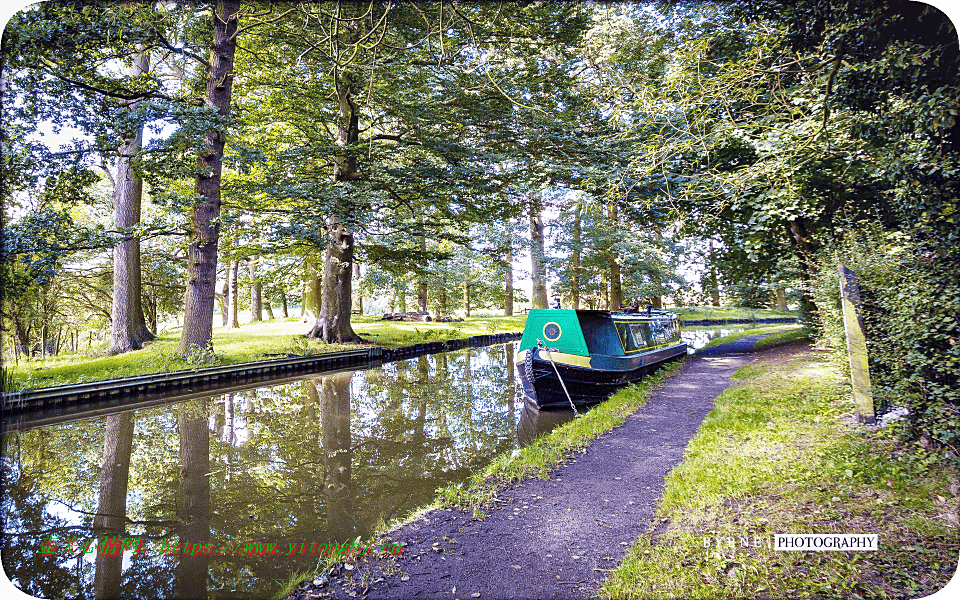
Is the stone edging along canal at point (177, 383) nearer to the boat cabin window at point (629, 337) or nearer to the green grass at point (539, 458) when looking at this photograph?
the green grass at point (539, 458)

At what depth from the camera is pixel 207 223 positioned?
9.05 meters

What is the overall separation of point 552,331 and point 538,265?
45.9ft

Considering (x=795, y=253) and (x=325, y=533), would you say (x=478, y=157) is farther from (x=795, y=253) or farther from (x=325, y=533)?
(x=325, y=533)

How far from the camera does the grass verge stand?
7.15ft

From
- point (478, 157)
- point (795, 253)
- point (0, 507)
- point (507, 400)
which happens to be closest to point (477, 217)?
point (478, 157)

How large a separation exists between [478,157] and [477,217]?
9.75 feet

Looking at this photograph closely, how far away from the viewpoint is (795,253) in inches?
331

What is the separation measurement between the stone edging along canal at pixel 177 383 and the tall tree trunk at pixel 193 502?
178 centimetres

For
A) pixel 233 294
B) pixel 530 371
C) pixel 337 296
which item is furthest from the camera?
pixel 233 294

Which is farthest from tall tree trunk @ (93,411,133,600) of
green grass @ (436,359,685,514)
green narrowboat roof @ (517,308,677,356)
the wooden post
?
green narrowboat roof @ (517,308,677,356)

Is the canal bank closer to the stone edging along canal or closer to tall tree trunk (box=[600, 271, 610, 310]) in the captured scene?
the stone edging along canal

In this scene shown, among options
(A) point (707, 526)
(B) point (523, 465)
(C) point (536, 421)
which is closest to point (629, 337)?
(C) point (536, 421)

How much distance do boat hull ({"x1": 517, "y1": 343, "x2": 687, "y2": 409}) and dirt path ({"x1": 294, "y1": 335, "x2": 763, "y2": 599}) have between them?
2558mm

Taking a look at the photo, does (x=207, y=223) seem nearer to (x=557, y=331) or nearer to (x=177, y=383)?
(x=177, y=383)
